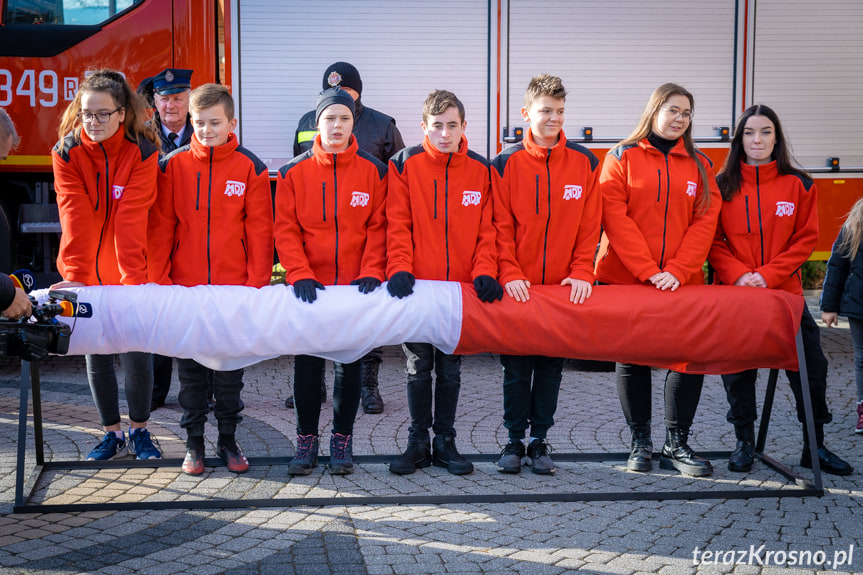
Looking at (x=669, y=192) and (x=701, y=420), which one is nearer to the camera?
(x=669, y=192)

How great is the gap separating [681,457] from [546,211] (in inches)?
60.3

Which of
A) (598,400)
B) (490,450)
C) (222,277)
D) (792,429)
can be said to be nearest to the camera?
(222,277)

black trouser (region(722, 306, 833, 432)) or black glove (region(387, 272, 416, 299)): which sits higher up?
black glove (region(387, 272, 416, 299))

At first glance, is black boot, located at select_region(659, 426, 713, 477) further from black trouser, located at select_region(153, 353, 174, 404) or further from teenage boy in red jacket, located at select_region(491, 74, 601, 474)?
black trouser, located at select_region(153, 353, 174, 404)

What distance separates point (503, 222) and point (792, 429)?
98.8 inches

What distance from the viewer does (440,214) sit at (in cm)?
440

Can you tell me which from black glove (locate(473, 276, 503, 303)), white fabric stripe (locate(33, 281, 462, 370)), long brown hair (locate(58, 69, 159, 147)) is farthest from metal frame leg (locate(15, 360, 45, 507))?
black glove (locate(473, 276, 503, 303))

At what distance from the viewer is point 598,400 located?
6.15 meters

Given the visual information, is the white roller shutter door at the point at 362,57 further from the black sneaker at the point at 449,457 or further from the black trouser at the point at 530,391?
the black sneaker at the point at 449,457

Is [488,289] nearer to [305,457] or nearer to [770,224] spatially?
[305,457]

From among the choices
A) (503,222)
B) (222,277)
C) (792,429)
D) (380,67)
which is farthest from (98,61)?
(792,429)

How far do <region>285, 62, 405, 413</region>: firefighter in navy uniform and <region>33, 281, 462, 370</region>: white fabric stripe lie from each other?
5.33ft

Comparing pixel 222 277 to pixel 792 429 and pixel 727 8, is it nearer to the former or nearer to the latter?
pixel 792 429

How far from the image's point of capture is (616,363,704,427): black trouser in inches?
178
